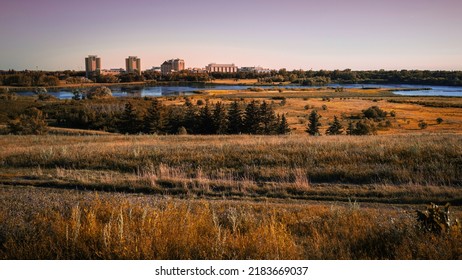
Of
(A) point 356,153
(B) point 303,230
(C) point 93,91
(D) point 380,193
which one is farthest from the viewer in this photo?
(C) point 93,91

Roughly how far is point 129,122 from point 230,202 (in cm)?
5474

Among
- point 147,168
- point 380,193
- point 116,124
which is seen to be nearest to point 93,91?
point 116,124

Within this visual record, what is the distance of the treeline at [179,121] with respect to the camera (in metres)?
57.0

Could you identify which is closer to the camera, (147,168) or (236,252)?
(236,252)

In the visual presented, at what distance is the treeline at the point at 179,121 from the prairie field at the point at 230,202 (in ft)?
130

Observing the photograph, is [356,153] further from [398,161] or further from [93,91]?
[93,91]

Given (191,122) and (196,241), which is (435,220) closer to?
(196,241)

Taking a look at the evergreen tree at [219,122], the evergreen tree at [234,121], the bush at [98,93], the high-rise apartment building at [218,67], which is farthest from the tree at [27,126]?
the high-rise apartment building at [218,67]

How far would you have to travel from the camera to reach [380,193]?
10117 mm

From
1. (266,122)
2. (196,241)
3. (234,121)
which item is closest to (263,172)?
(196,241)

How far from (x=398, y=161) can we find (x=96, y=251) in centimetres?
1151

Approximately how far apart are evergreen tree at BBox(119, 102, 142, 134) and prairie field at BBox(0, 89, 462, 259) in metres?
43.6

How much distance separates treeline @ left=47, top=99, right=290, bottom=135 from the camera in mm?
56969

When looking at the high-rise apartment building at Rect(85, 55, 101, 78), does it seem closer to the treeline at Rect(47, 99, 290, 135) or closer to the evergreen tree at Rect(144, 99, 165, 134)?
the treeline at Rect(47, 99, 290, 135)
